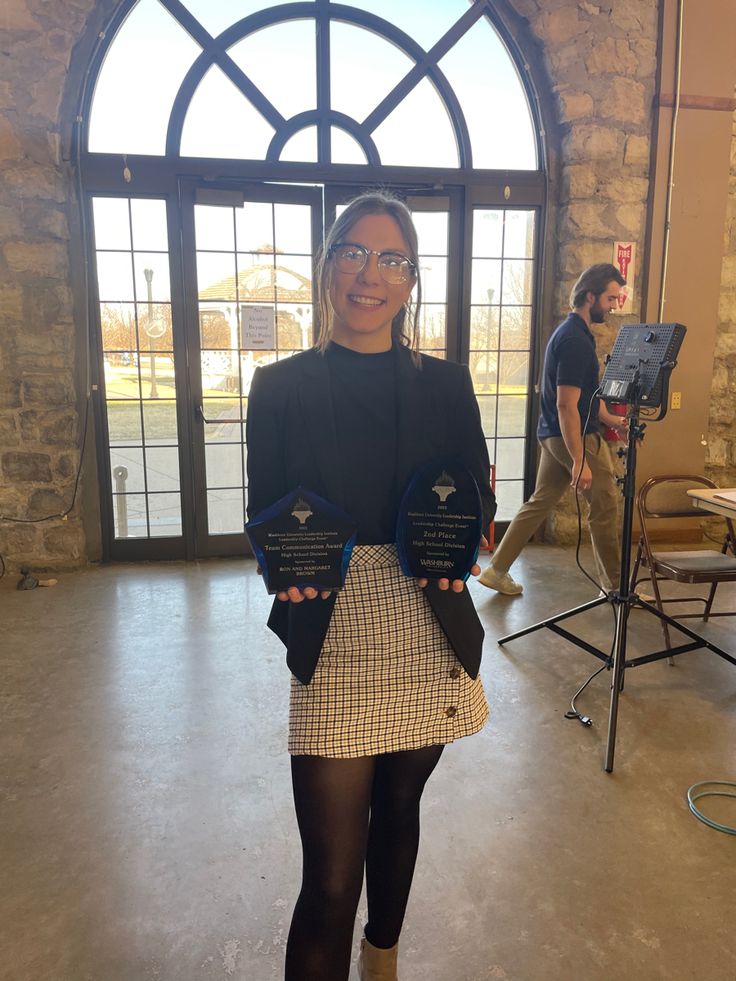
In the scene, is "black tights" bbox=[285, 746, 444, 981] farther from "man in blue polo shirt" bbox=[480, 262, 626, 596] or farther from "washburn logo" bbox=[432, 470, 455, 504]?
"man in blue polo shirt" bbox=[480, 262, 626, 596]

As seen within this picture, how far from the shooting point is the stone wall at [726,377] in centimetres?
480

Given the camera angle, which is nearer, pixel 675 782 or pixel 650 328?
pixel 675 782

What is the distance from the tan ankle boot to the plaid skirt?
0.49 metres

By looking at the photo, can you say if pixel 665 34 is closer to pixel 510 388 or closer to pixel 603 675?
pixel 510 388

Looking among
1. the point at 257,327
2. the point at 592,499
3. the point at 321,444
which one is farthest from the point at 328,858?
the point at 257,327

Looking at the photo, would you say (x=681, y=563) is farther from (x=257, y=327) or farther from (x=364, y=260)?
(x=257, y=327)

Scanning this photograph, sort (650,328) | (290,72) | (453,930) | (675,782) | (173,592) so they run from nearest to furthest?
(453,930)
(675,782)
(650,328)
(173,592)
(290,72)

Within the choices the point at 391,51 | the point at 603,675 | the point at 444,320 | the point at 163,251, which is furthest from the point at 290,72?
the point at 603,675

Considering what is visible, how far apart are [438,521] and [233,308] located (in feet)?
12.0

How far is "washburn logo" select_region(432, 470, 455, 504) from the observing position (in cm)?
123

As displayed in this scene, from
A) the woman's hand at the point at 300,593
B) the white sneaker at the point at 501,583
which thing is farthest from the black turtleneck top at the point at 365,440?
the white sneaker at the point at 501,583

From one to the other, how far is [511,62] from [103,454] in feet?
12.2

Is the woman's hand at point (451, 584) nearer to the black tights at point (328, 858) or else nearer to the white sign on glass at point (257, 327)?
the black tights at point (328, 858)

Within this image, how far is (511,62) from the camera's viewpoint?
455cm
